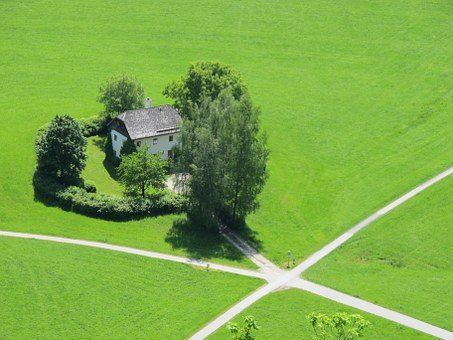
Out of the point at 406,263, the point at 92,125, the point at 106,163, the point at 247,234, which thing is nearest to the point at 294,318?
the point at 247,234

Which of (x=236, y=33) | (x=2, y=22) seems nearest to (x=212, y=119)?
(x=236, y=33)

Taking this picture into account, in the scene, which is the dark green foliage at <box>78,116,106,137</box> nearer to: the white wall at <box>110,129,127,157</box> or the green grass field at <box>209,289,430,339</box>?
the white wall at <box>110,129,127,157</box>

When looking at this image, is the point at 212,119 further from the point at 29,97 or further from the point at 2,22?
the point at 2,22

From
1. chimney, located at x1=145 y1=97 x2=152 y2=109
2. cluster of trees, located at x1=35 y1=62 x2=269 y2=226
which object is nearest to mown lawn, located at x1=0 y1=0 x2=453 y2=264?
cluster of trees, located at x1=35 y1=62 x2=269 y2=226

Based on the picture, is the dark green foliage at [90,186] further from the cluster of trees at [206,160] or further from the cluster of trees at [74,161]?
the cluster of trees at [206,160]

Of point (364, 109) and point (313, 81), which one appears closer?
point (364, 109)

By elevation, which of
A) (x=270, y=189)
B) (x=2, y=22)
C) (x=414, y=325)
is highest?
(x=2, y=22)

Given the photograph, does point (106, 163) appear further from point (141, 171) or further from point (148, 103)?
point (148, 103)

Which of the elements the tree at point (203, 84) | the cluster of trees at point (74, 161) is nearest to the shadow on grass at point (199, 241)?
the cluster of trees at point (74, 161)
